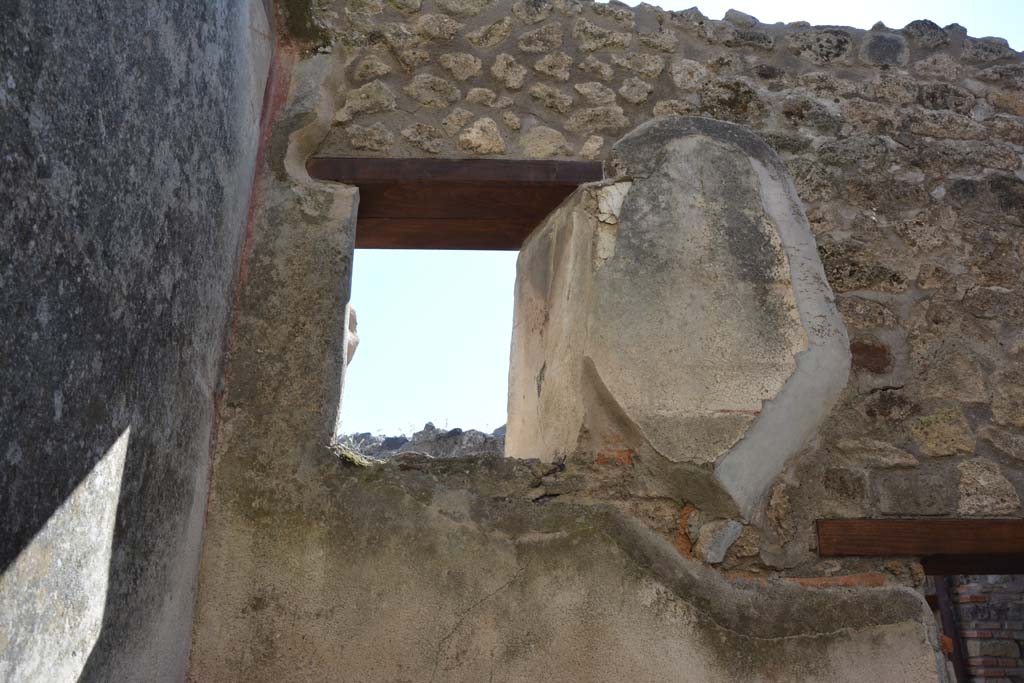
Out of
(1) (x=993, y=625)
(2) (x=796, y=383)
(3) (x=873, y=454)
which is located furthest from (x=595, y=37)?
(1) (x=993, y=625)

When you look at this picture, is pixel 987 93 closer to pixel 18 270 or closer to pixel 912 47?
pixel 912 47

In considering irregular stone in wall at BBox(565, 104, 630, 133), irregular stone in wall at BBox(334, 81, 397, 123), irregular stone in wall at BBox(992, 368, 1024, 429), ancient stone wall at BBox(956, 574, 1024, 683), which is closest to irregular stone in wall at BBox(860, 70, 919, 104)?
irregular stone in wall at BBox(565, 104, 630, 133)

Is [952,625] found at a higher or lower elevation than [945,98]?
lower

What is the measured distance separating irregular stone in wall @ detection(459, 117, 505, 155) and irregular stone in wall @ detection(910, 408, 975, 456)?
1475mm

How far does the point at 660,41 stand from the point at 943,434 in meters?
1.54

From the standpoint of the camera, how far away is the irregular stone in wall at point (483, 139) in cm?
269

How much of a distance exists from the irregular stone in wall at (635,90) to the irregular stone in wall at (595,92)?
4 centimetres

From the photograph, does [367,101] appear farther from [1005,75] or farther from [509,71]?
[1005,75]

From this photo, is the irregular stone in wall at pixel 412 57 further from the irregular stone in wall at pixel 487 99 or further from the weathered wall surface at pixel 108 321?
the weathered wall surface at pixel 108 321

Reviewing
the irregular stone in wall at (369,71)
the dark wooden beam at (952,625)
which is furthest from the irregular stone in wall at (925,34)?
the dark wooden beam at (952,625)

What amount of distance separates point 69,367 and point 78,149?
0.35 meters

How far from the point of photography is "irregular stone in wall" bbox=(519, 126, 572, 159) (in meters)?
2.70

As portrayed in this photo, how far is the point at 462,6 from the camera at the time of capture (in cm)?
289

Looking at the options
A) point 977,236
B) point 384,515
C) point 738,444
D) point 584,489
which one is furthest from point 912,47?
point 384,515
